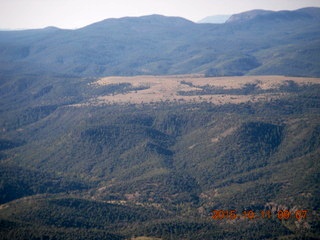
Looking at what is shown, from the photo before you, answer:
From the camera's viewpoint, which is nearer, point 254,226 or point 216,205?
point 254,226

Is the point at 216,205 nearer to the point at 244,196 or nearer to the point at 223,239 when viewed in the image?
the point at 244,196

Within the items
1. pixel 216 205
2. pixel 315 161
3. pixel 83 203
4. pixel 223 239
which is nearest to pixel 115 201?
pixel 83 203

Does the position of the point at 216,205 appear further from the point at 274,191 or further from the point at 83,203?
the point at 83,203

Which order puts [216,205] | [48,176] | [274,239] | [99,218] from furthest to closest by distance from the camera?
[48,176] < [216,205] < [99,218] < [274,239]

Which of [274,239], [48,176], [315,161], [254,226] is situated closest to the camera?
[274,239]

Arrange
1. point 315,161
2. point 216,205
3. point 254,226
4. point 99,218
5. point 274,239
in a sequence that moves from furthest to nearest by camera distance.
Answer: point 315,161 → point 216,205 → point 99,218 → point 254,226 → point 274,239

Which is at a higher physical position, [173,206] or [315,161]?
[315,161]

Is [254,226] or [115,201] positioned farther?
[115,201]

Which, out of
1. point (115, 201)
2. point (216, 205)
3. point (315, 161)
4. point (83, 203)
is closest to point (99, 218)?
point (83, 203)

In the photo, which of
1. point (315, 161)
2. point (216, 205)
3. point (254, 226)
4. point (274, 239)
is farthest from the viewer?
point (315, 161)
